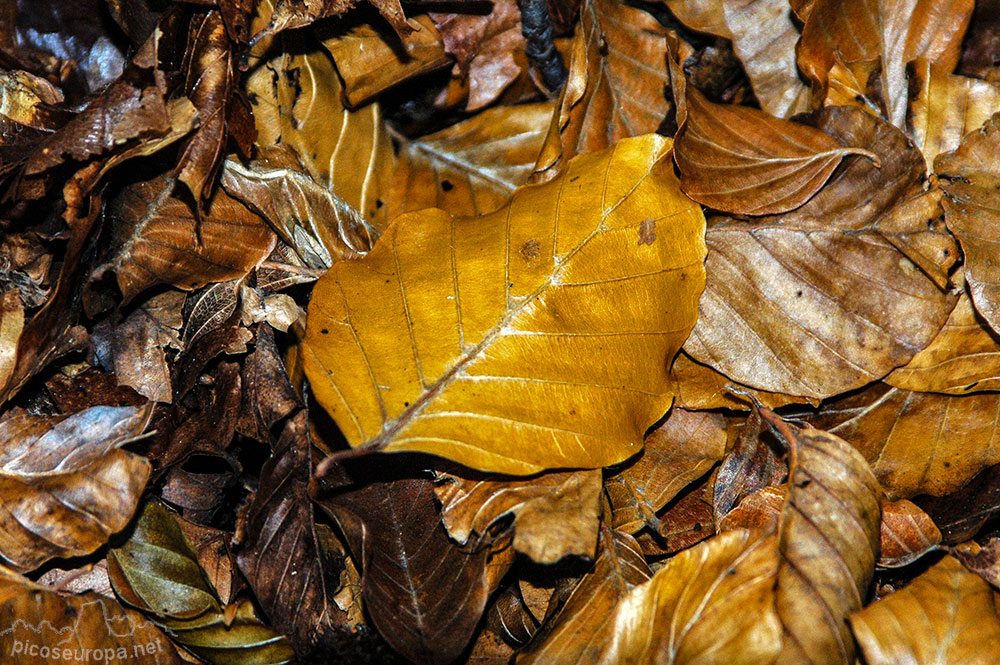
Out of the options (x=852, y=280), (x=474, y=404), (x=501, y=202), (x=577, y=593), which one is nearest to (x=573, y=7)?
(x=501, y=202)

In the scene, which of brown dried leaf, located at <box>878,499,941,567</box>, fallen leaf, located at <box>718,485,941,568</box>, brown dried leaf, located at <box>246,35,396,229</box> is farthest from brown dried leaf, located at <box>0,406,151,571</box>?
brown dried leaf, located at <box>878,499,941,567</box>

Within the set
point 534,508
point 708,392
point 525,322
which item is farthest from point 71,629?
point 708,392

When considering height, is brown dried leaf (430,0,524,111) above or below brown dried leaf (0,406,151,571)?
above

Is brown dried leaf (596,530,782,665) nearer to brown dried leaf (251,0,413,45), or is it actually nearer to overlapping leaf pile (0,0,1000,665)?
overlapping leaf pile (0,0,1000,665)

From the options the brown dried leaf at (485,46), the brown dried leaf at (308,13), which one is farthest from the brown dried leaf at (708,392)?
the brown dried leaf at (308,13)

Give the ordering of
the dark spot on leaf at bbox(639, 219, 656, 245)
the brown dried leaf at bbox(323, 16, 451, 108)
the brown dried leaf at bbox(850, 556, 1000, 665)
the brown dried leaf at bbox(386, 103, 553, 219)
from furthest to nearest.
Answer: the brown dried leaf at bbox(386, 103, 553, 219), the brown dried leaf at bbox(323, 16, 451, 108), the dark spot on leaf at bbox(639, 219, 656, 245), the brown dried leaf at bbox(850, 556, 1000, 665)

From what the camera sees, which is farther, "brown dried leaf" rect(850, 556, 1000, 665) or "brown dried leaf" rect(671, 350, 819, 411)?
"brown dried leaf" rect(671, 350, 819, 411)

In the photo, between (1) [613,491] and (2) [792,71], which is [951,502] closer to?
(1) [613,491]

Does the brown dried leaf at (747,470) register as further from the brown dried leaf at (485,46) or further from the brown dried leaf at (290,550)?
the brown dried leaf at (485,46)
